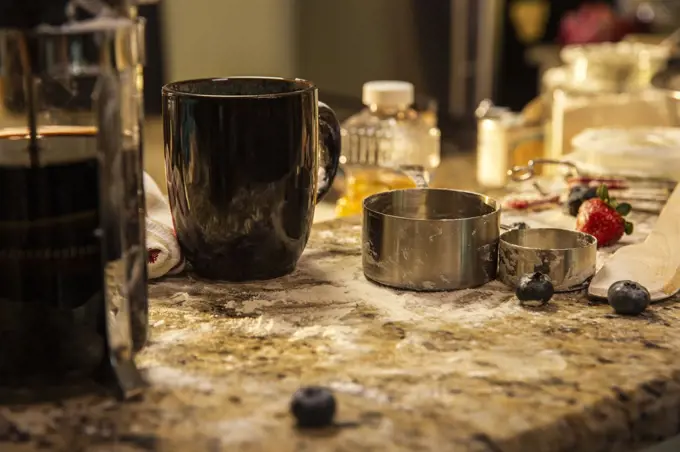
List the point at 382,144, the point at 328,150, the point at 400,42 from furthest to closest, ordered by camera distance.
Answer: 1. the point at 400,42
2. the point at 382,144
3. the point at 328,150

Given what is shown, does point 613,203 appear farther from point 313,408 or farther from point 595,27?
point 595,27

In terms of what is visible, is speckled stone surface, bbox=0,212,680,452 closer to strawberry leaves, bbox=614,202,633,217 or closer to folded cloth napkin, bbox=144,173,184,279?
folded cloth napkin, bbox=144,173,184,279

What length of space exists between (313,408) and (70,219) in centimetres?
19

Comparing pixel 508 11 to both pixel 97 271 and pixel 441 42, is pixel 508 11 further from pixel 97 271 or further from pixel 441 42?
pixel 97 271

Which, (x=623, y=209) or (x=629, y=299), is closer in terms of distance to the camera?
(x=629, y=299)

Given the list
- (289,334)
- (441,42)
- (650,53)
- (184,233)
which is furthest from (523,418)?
(441,42)

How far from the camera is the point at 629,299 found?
72 cm

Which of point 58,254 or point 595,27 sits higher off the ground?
point 595,27

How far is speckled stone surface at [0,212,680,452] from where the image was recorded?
0.54 m

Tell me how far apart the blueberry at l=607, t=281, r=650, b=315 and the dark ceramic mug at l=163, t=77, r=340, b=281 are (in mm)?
259

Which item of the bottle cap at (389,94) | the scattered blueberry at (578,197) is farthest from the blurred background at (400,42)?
the scattered blueberry at (578,197)

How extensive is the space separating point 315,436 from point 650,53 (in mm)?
2101

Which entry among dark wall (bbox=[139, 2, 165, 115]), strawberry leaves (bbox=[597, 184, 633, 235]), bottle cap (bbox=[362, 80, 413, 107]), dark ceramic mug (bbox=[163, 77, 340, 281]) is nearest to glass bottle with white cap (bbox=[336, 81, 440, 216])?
bottle cap (bbox=[362, 80, 413, 107])

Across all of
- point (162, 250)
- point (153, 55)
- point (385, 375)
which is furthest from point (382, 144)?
point (153, 55)
